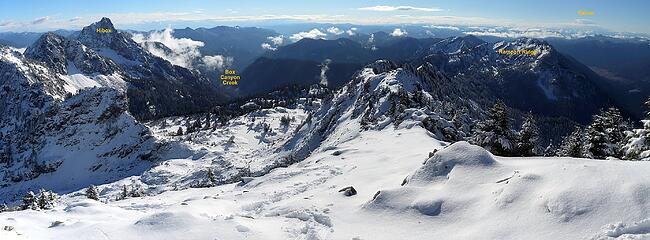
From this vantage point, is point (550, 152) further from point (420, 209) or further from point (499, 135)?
point (420, 209)

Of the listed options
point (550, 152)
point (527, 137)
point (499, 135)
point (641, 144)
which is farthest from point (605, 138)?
point (550, 152)

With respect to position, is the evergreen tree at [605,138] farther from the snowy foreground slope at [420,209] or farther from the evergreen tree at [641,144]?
the snowy foreground slope at [420,209]

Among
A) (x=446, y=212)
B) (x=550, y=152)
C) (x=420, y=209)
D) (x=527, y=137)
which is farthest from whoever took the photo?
(x=550, y=152)

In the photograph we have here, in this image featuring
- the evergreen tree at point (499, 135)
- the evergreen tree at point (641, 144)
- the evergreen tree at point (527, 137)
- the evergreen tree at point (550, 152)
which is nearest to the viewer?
the evergreen tree at point (641, 144)

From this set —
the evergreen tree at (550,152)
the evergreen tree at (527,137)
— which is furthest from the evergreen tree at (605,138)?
the evergreen tree at (550,152)

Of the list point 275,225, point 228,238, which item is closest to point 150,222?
point 228,238

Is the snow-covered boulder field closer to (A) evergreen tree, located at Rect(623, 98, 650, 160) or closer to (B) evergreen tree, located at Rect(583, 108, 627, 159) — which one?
(A) evergreen tree, located at Rect(623, 98, 650, 160)
